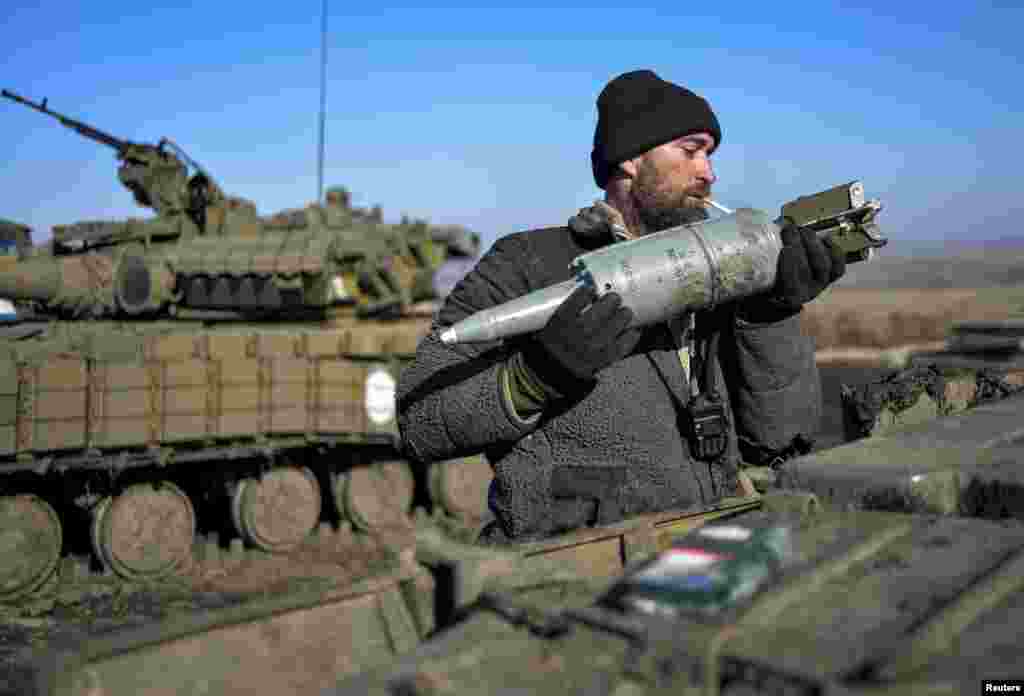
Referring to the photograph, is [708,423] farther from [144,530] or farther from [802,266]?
[144,530]

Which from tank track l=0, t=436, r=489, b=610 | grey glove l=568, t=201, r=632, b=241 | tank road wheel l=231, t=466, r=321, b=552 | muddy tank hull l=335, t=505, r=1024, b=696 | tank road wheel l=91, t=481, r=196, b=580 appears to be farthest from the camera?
tank road wheel l=231, t=466, r=321, b=552

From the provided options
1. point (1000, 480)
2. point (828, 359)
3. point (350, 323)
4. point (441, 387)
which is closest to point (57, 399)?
point (350, 323)

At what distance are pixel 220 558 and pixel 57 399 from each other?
9.01 ft

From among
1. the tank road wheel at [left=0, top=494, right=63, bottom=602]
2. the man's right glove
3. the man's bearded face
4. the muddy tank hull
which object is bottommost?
the tank road wheel at [left=0, top=494, right=63, bottom=602]

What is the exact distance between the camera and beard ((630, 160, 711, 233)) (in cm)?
334

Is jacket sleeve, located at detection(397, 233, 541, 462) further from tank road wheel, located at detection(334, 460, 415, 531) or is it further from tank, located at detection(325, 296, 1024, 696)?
tank road wheel, located at detection(334, 460, 415, 531)

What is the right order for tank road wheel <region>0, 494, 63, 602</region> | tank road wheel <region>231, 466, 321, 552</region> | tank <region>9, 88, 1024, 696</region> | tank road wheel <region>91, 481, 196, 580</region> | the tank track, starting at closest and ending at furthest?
tank <region>9, 88, 1024, 696</region> < tank road wheel <region>0, 494, 63, 602</region> < the tank track < tank road wheel <region>91, 481, 196, 580</region> < tank road wheel <region>231, 466, 321, 552</region>

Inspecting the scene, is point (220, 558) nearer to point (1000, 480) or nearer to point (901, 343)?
point (1000, 480)

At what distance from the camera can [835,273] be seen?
3105mm

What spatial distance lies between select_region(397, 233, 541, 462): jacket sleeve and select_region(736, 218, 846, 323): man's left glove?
826 mm

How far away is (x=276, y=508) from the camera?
10570mm

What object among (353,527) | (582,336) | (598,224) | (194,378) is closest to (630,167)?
(598,224)

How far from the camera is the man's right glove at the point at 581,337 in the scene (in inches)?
108

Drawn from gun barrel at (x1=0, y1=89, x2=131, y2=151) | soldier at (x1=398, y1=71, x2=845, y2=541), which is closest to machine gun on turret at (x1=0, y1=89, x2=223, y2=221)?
gun barrel at (x1=0, y1=89, x2=131, y2=151)
